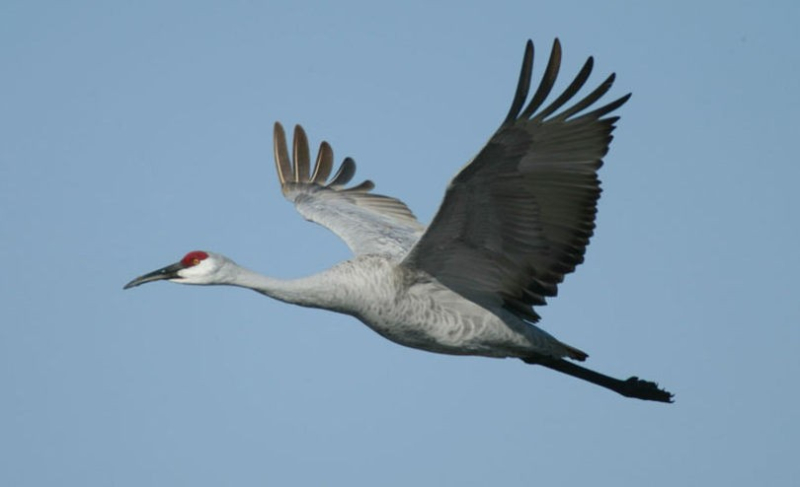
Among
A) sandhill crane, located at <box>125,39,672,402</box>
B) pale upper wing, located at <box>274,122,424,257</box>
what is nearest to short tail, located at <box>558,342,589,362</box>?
sandhill crane, located at <box>125,39,672,402</box>

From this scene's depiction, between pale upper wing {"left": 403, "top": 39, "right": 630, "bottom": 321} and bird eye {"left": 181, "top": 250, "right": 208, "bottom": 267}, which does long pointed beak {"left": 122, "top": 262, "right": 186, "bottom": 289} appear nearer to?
bird eye {"left": 181, "top": 250, "right": 208, "bottom": 267}

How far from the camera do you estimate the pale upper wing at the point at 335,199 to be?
11844 mm

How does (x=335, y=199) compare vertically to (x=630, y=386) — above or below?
above

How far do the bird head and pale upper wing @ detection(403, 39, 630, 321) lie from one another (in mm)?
1528

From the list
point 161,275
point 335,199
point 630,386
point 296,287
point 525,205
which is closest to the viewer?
point 525,205

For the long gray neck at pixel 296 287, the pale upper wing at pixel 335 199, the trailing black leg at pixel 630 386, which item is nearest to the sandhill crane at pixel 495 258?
the long gray neck at pixel 296 287

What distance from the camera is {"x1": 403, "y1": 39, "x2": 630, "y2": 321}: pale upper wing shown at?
867 cm

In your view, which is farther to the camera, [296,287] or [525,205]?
[296,287]

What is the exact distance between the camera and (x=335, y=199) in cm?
1299

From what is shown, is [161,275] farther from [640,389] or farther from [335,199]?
[640,389]

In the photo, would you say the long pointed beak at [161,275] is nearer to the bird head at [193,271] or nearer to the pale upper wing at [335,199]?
the bird head at [193,271]

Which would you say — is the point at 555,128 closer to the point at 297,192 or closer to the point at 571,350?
the point at 571,350

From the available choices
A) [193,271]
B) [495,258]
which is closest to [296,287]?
[193,271]

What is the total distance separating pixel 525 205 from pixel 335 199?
409 cm
